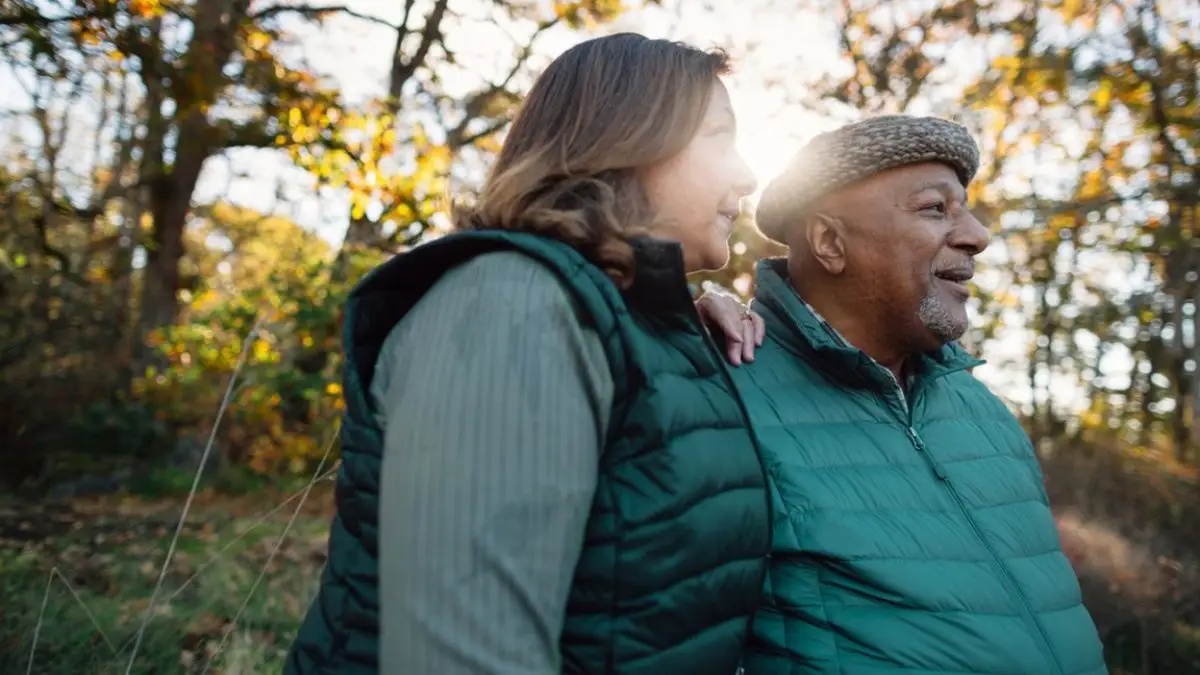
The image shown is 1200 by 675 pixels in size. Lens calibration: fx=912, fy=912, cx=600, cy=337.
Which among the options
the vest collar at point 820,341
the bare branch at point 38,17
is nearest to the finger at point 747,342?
the vest collar at point 820,341

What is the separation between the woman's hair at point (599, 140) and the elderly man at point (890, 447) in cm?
73

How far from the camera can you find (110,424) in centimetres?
946

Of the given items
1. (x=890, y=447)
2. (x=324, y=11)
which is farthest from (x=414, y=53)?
(x=890, y=447)

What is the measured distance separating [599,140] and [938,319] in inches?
46.3

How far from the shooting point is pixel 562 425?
1.05m

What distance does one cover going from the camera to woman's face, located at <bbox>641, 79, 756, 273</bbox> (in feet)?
4.66

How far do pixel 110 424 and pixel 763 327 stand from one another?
30.2 ft

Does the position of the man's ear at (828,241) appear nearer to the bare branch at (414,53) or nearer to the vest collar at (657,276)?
the vest collar at (657,276)

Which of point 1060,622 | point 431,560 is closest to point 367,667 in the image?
point 431,560

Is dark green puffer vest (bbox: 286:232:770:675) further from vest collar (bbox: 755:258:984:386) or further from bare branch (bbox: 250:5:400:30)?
bare branch (bbox: 250:5:400:30)

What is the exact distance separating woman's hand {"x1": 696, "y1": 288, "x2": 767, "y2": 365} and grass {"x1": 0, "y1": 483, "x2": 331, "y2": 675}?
1375 mm

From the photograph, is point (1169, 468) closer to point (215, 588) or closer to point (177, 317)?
point (215, 588)

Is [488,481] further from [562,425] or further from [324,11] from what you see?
[324,11]

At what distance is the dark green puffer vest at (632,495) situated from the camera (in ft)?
3.73
